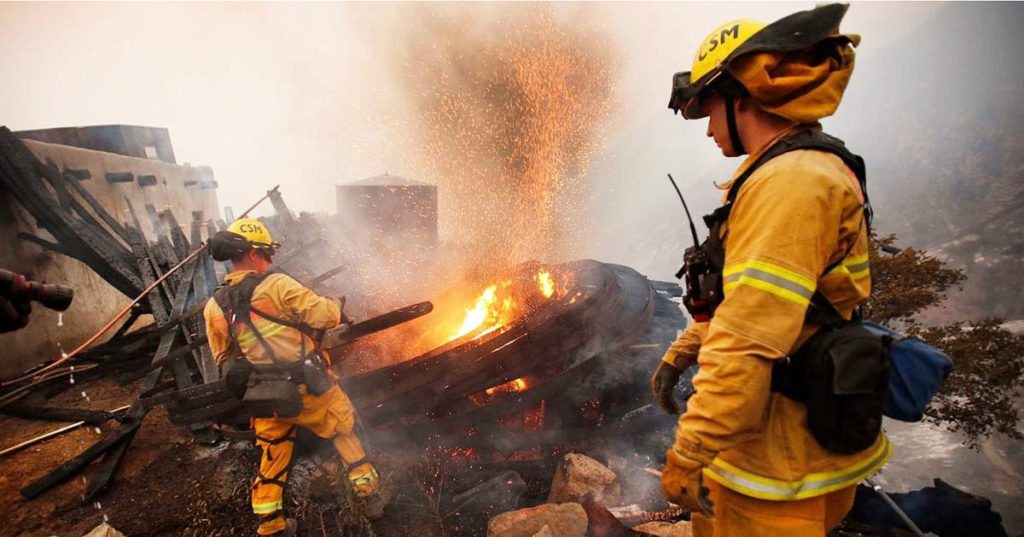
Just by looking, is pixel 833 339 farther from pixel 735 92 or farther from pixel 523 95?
pixel 523 95

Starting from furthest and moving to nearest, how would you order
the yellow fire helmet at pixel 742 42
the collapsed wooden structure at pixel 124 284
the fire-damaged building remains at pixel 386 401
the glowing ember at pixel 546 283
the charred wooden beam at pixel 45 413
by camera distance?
the glowing ember at pixel 546 283 < the collapsed wooden structure at pixel 124 284 < the charred wooden beam at pixel 45 413 < the fire-damaged building remains at pixel 386 401 < the yellow fire helmet at pixel 742 42

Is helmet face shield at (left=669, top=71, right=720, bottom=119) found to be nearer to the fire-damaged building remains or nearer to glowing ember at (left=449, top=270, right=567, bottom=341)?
the fire-damaged building remains

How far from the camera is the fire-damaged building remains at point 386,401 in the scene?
382 centimetres

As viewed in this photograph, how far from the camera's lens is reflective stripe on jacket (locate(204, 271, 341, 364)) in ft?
11.8

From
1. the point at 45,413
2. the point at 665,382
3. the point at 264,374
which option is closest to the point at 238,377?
the point at 264,374

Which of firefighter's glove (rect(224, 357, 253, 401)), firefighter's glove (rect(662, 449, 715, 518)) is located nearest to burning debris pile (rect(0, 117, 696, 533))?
firefighter's glove (rect(224, 357, 253, 401))

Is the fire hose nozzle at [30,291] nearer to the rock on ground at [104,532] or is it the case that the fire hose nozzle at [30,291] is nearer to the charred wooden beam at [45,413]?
the rock on ground at [104,532]

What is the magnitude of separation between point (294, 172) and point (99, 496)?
48.8m

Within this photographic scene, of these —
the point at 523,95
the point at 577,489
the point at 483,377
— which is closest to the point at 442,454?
the point at 483,377

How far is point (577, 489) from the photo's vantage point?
3713 millimetres

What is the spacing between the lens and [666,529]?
9.93 ft

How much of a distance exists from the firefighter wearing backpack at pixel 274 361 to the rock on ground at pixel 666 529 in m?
2.35

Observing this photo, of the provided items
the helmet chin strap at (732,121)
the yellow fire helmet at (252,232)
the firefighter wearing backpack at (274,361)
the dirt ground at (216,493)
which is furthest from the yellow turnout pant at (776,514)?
the yellow fire helmet at (252,232)

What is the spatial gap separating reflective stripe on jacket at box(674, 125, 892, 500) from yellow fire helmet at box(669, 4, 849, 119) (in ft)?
1.34
